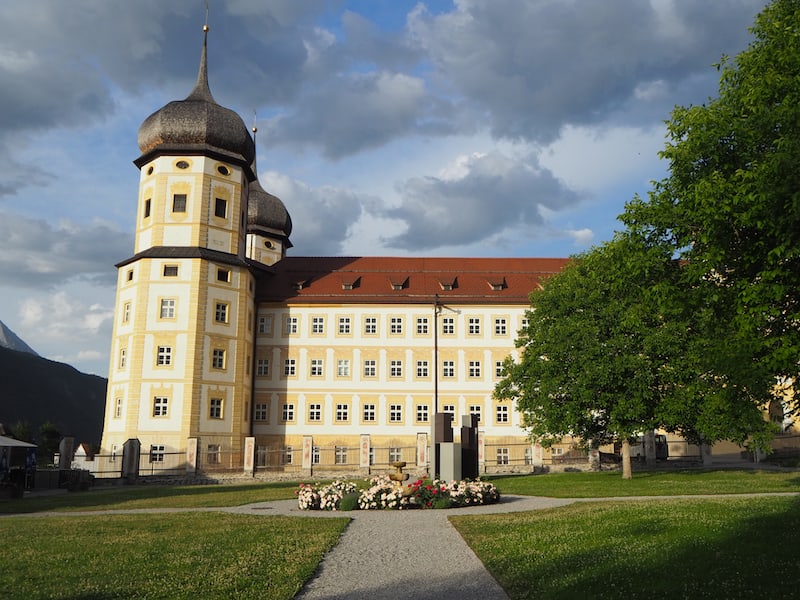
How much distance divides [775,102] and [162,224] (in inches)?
1435

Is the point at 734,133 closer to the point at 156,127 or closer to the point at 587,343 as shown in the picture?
the point at 587,343

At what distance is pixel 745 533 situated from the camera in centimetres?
1155

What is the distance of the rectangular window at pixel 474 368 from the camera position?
4938 centimetres

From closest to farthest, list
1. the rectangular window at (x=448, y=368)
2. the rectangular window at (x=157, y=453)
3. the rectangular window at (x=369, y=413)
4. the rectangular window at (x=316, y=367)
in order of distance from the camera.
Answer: the rectangular window at (x=157, y=453) → the rectangular window at (x=369, y=413) → the rectangular window at (x=448, y=368) → the rectangular window at (x=316, y=367)

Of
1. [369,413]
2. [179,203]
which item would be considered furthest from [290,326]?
[179,203]

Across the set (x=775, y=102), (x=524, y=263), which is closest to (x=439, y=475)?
(x=775, y=102)

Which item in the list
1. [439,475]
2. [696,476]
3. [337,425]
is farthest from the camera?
[337,425]

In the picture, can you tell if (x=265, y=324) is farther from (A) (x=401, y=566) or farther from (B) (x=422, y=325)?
(A) (x=401, y=566)

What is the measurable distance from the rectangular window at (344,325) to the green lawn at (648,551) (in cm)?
3469

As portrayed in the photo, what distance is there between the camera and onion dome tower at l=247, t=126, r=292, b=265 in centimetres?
6106

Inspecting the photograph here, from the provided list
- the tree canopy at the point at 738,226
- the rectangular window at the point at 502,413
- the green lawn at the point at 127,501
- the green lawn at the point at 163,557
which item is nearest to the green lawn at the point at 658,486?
the tree canopy at the point at 738,226

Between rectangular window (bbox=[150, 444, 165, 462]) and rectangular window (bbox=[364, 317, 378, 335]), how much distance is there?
16.1 meters

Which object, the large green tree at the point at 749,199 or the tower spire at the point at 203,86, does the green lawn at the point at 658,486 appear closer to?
the large green tree at the point at 749,199

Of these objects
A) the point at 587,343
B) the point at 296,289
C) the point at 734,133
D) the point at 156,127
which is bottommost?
the point at 587,343
